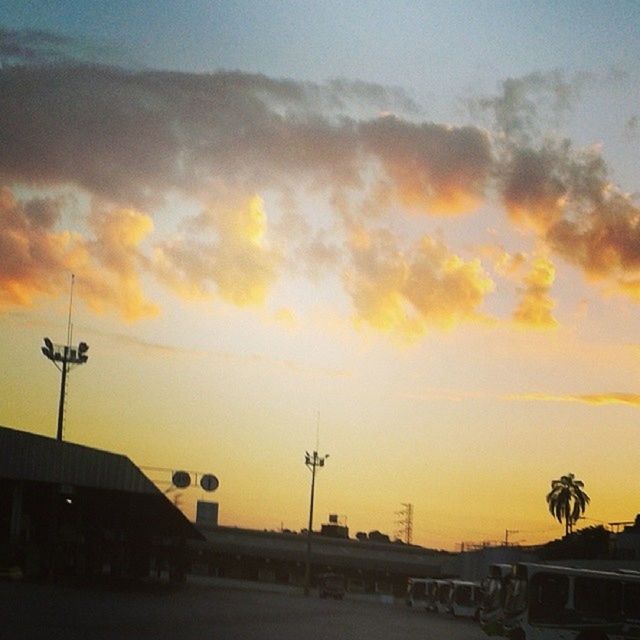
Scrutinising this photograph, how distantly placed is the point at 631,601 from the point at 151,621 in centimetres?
1553

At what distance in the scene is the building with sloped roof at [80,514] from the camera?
4844cm

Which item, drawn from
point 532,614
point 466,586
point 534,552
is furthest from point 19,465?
point 534,552

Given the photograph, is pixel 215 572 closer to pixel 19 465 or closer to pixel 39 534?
pixel 39 534

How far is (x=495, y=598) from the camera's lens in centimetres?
3747

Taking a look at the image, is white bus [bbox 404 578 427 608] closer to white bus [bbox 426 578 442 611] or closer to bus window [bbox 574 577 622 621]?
white bus [bbox 426 578 442 611]

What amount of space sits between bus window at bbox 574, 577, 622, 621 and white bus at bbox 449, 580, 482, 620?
29069 mm

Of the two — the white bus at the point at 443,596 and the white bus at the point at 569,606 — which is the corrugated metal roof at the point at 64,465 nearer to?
the white bus at the point at 443,596

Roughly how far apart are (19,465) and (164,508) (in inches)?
753

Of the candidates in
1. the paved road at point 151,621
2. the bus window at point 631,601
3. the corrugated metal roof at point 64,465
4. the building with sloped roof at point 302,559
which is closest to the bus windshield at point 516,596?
the paved road at point 151,621

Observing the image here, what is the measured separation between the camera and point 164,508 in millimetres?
64438

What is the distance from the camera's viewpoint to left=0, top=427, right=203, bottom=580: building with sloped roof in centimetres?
4844

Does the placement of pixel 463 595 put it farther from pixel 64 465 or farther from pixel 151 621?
pixel 151 621

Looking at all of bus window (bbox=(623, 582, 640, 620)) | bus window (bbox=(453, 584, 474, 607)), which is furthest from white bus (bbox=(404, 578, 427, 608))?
bus window (bbox=(623, 582, 640, 620))

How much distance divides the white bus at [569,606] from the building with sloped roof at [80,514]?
22.1 m
